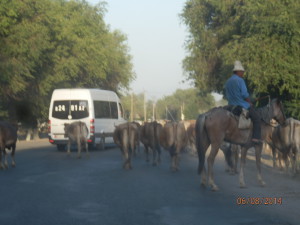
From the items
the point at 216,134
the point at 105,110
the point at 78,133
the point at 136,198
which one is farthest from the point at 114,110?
the point at 136,198

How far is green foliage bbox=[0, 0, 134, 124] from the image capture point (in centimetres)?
3900

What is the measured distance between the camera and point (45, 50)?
44906 millimetres

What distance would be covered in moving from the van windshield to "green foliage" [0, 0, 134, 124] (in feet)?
28.3

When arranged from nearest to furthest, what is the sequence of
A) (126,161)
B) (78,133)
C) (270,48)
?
(126,161) → (78,133) → (270,48)

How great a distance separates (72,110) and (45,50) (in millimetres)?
17169

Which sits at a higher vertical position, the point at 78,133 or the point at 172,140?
the point at 78,133

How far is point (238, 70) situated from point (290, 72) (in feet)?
50.6

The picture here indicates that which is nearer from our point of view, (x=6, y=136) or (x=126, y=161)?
(x=126, y=161)

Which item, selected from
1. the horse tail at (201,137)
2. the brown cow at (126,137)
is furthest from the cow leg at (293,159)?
the brown cow at (126,137)

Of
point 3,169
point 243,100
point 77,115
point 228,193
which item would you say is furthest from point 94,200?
point 77,115

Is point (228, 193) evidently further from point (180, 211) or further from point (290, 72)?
point (290, 72)
